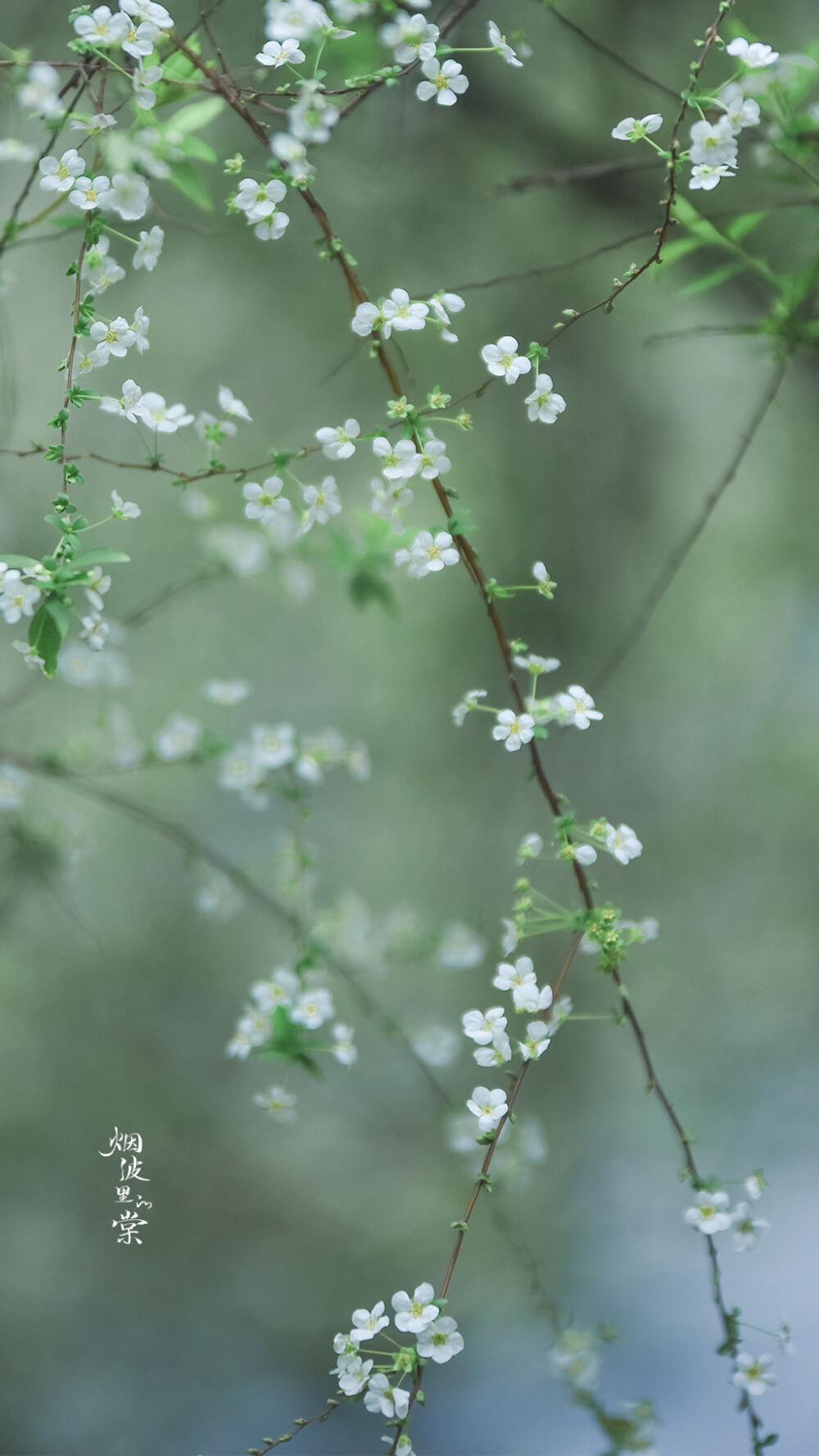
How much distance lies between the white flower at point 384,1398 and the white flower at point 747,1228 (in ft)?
0.92

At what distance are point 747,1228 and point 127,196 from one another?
853 mm

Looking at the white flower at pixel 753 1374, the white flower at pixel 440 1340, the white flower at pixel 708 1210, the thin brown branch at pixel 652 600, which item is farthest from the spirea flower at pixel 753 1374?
the thin brown branch at pixel 652 600

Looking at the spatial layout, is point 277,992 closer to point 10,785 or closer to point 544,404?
point 10,785

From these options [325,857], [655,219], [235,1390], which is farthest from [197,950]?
[655,219]

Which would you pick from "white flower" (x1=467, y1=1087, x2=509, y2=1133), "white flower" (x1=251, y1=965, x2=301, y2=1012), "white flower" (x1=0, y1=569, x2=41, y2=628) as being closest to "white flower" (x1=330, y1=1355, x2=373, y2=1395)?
"white flower" (x1=467, y1=1087, x2=509, y2=1133)

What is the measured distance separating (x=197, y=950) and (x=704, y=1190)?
0.69 meters

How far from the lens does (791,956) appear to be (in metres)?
1.18

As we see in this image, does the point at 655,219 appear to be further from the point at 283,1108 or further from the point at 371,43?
the point at 283,1108

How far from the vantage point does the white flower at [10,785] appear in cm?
106

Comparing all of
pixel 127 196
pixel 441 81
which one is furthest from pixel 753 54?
pixel 127 196

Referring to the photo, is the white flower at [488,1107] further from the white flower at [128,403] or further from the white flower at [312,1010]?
the white flower at [128,403]

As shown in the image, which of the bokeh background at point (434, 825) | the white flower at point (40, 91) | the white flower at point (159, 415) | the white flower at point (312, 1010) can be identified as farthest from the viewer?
the bokeh background at point (434, 825)

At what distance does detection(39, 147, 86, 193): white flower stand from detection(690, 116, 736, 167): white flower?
1.25 ft

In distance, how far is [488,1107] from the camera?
628 millimetres
